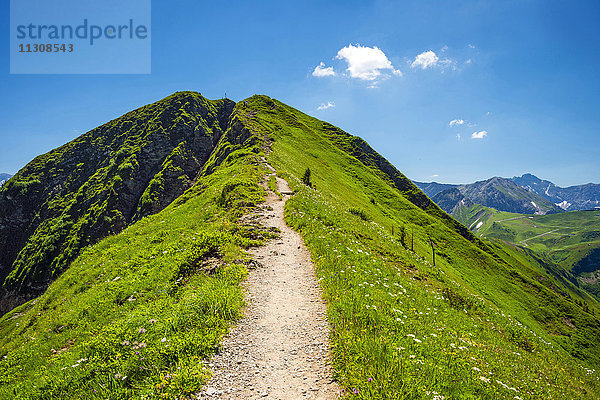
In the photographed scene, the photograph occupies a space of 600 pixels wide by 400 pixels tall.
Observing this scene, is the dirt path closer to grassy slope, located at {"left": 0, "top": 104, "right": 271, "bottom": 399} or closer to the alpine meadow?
the alpine meadow

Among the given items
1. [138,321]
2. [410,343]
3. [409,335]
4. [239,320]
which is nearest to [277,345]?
[239,320]

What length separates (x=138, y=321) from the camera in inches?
351

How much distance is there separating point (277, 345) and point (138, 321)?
5.15 m

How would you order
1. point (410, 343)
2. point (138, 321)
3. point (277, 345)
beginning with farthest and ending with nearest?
1. point (138, 321)
2. point (277, 345)
3. point (410, 343)

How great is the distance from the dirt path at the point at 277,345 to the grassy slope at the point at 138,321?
0.55 m

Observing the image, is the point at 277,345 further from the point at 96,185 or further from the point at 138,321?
the point at 96,185

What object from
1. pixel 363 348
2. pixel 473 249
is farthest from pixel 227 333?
pixel 473 249

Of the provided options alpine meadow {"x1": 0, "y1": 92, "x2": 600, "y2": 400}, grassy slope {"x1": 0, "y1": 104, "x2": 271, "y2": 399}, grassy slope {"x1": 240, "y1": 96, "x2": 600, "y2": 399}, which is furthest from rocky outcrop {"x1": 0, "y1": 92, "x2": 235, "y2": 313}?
grassy slope {"x1": 240, "y1": 96, "x2": 600, "y2": 399}

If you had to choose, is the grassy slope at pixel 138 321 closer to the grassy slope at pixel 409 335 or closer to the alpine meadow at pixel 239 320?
the alpine meadow at pixel 239 320

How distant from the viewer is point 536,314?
83.9 metres

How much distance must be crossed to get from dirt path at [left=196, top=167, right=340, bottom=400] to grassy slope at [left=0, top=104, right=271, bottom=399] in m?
0.55

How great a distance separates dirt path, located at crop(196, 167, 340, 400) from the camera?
6.12m

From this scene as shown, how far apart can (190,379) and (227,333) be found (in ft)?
6.70

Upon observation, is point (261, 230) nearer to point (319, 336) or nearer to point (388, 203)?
point (319, 336)
